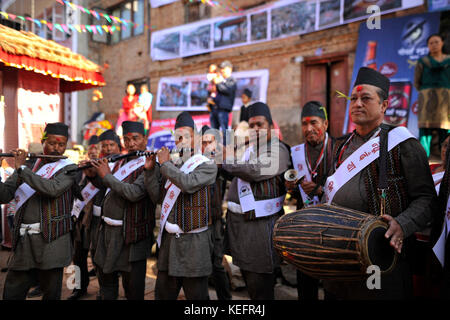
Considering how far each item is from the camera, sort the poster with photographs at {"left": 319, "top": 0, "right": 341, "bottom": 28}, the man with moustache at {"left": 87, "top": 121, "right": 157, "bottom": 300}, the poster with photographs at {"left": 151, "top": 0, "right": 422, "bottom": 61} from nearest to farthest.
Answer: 1. the man with moustache at {"left": 87, "top": 121, "right": 157, "bottom": 300}
2. the poster with photographs at {"left": 151, "top": 0, "right": 422, "bottom": 61}
3. the poster with photographs at {"left": 319, "top": 0, "right": 341, "bottom": 28}

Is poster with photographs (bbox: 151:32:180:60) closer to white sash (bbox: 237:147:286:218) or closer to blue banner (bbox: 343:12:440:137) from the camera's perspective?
blue banner (bbox: 343:12:440:137)

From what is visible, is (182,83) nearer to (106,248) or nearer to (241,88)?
(241,88)

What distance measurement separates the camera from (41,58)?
4320 millimetres

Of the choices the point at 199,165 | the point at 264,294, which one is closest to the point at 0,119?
the point at 199,165

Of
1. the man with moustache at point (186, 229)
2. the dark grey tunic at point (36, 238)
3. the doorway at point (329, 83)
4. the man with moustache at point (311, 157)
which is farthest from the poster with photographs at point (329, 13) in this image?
the dark grey tunic at point (36, 238)

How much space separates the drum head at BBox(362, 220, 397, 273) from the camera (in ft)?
6.03

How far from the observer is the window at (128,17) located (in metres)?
14.5

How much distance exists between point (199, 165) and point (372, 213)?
5.16ft

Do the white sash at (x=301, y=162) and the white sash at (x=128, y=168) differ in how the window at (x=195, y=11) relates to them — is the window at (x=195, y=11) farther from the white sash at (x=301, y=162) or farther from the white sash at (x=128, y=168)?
the white sash at (x=301, y=162)

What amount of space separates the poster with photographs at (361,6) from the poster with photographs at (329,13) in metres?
0.22

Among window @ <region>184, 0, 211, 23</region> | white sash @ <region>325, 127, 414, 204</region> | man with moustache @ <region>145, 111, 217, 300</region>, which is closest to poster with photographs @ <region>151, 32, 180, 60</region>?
window @ <region>184, 0, 211, 23</region>

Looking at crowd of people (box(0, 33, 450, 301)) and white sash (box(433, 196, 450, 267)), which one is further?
crowd of people (box(0, 33, 450, 301))

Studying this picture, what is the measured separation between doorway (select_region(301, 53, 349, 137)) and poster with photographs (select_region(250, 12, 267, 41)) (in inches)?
64.9
